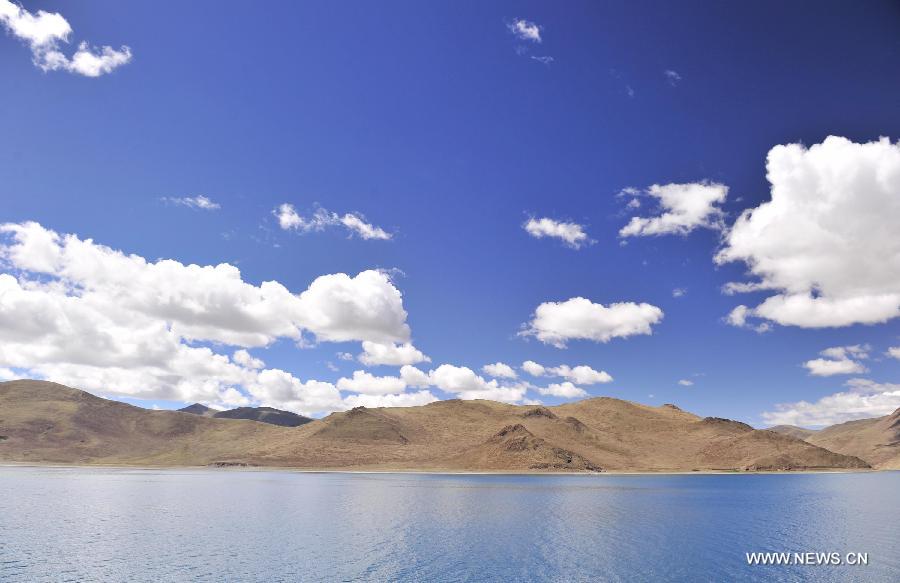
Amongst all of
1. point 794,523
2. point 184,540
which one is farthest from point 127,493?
point 794,523

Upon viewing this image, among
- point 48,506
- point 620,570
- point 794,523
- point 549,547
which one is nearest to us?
point 620,570

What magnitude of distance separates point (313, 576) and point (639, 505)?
77.0m

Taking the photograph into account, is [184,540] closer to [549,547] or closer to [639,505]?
[549,547]

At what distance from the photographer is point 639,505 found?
107 m

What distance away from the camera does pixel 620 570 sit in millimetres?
51656

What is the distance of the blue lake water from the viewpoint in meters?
50.1

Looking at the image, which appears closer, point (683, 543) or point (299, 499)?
point (683, 543)

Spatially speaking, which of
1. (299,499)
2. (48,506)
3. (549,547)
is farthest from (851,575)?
(48,506)

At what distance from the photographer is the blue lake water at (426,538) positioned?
50062mm

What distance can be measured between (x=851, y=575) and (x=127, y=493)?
128 m

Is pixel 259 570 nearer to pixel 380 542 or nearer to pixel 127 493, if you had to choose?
pixel 380 542

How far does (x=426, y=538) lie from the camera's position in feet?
221

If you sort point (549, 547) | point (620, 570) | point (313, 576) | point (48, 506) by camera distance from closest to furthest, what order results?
1. point (313, 576)
2. point (620, 570)
3. point (549, 547)
4. point (48, 506)

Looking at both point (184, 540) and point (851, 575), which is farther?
point (184, 540)
